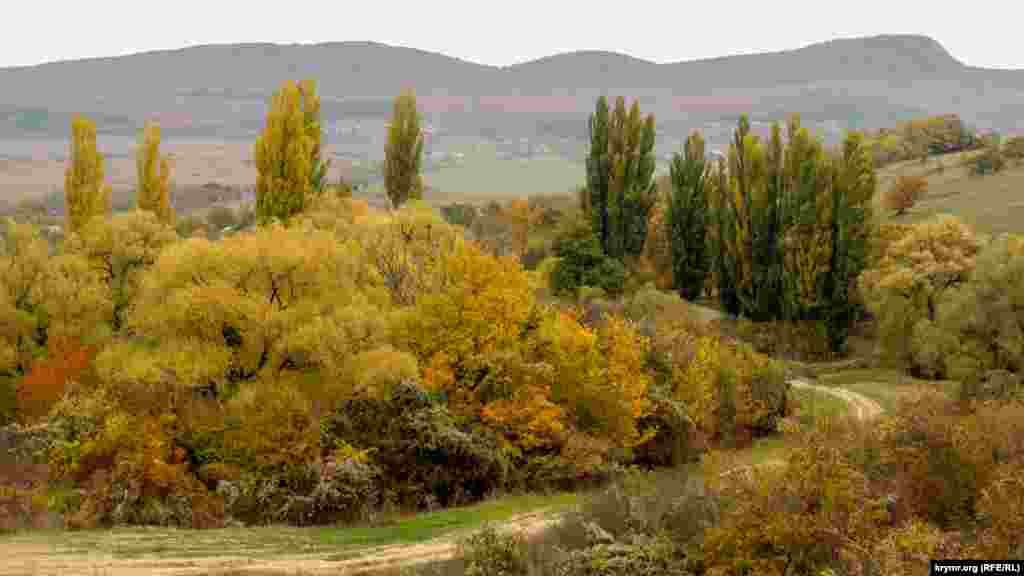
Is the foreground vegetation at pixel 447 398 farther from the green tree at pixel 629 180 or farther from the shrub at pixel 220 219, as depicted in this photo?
the shrub at pixel 220 219

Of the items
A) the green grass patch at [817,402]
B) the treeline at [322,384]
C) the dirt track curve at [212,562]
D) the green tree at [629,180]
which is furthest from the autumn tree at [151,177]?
the dirt track curve at [212,562]

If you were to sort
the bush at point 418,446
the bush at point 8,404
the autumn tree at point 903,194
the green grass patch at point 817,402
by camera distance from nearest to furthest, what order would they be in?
the bush at point 418,446 < the bush at point 8,404 < the green grass patch at point 817,402 < the autumn tree at point 903,194

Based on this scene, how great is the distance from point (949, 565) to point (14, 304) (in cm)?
3309

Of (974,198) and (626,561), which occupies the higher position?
(974,198)

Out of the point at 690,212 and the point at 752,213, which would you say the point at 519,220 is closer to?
the point at 690,212

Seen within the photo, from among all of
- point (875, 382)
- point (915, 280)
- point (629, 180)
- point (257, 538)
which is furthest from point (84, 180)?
point (915, 280)

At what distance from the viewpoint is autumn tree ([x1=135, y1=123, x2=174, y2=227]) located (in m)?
54.7

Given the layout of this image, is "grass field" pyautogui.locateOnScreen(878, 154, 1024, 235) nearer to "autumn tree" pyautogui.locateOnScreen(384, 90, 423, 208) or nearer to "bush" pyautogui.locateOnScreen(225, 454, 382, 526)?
"autumn tree" pyautogui.locateOnScreen(384, 90, 423, 208)

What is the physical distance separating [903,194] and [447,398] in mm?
62132

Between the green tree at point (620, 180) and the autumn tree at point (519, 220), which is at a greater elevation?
the green tree at point (620, 180)

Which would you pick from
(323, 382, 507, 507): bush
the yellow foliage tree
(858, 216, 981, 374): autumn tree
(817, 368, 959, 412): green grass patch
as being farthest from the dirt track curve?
(858, 216, 981, 374): autumn tree

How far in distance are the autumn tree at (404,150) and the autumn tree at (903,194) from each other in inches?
1527

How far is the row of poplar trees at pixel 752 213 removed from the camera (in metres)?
54.7

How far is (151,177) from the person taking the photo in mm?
55000
